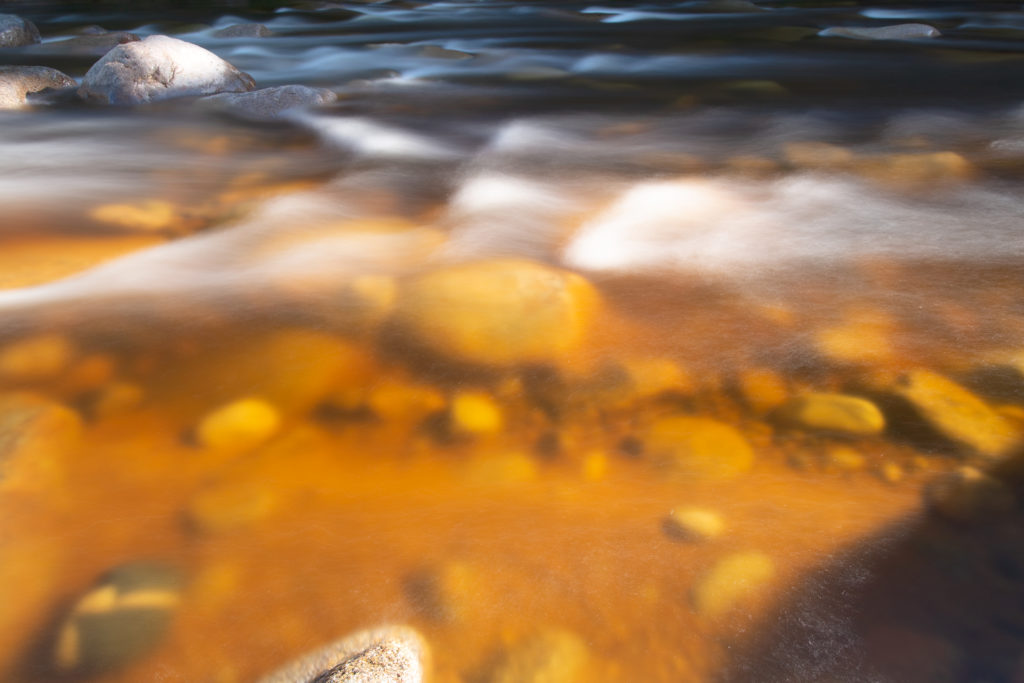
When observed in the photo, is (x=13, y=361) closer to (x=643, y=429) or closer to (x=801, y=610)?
(x=643, y=429)

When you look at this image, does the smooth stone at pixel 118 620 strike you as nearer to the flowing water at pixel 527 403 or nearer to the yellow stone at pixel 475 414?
the flowing water at pixel 527 403

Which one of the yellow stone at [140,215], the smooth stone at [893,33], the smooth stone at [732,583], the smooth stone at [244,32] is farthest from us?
the smooth stone at [244,32]

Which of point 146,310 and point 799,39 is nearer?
point 146,310

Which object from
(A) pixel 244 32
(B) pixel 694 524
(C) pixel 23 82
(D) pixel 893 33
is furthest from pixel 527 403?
(A) pixel 244 32

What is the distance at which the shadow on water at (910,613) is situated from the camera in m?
0.95

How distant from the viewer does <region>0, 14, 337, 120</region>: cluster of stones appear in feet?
14.4

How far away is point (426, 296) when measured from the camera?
1.92 m

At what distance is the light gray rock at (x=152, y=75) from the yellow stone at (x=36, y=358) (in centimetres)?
320

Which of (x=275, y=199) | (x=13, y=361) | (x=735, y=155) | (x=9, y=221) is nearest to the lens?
(x=13, y=361)

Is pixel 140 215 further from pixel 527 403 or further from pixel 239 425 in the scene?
pixel 527 403

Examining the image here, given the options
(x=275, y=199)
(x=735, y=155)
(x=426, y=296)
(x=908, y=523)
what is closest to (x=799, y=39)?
(x=735, y=155)

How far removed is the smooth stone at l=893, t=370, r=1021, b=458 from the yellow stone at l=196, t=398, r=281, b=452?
122cm

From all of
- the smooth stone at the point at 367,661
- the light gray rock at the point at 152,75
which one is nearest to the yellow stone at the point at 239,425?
the smooth stone at the point at 367,661

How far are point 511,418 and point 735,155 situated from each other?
2271mm
